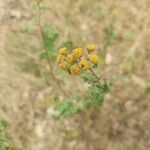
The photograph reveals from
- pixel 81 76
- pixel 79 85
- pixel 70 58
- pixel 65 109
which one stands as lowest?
pixel 65 109

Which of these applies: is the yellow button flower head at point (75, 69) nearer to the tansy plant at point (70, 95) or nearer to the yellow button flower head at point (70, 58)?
the yellow button flower head at point (70, 58)

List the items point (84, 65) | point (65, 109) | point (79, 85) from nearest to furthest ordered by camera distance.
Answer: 1. point (84, 65)
2. point (65, 109)
3. point (79, 85)

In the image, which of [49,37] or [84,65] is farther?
[49,37]

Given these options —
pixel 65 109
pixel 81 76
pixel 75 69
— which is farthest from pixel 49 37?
pixel 75 69

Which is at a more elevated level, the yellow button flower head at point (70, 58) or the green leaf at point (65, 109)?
the yellow button flower head at point (70, 58)

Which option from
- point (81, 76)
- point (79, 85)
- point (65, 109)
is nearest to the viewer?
point (81, 76)

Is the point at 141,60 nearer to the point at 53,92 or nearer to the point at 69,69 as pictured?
the point at 53,92

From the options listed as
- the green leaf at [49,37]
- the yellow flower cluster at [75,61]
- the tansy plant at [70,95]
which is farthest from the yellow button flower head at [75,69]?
the green leaf at [49,37]

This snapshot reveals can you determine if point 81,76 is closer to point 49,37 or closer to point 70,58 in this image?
point 70,58
